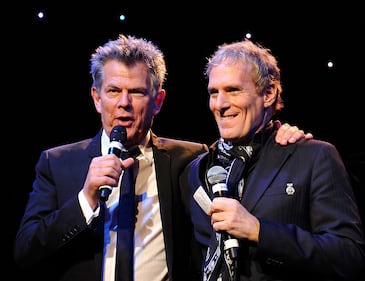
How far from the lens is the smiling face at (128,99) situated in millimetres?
2846

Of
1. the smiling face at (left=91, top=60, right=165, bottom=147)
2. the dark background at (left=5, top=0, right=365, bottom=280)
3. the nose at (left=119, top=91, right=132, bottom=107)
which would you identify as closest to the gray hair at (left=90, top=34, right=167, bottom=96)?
the smiling face at (left=91, top=60, right=165, bottom=147)

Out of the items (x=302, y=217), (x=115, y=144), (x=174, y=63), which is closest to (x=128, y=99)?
(x=115, y=144)

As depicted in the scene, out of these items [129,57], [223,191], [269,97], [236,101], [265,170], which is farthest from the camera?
[129,57]

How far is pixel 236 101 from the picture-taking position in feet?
8.75

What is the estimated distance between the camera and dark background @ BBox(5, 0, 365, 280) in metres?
4.47

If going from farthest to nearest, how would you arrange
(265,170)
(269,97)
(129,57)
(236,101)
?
(129,57), (269,97), (236,101), (265,170)

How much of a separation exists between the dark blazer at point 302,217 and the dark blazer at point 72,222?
0.82ft

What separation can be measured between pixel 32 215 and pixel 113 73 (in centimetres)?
83

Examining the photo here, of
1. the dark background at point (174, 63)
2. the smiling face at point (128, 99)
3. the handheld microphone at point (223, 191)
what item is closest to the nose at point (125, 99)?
the smiling face at point (128, 99)

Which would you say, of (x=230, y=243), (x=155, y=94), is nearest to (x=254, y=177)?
(x=230, y=243)

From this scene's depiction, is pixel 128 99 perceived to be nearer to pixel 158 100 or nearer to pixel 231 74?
pixel 158 100

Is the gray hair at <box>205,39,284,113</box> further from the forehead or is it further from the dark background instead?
the dark background

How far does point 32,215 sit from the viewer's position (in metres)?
2.76

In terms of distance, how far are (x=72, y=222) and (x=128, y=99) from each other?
69cm
